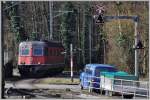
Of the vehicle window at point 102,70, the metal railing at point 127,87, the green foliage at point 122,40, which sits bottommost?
the metal railing at point 127,87

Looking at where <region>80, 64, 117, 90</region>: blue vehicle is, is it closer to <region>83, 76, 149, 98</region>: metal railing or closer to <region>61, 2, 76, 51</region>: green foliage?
<region>83, 76, 149, 98</region>: metal railing

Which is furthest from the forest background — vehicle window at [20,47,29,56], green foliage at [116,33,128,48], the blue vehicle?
the blue vehicle

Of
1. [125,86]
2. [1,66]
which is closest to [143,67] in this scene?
[125,86]

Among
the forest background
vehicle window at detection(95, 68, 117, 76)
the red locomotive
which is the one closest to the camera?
vehicle window at detection(95, 68, 117, 76)

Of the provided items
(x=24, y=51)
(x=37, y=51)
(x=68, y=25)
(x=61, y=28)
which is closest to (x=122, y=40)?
(x=37, y=51)

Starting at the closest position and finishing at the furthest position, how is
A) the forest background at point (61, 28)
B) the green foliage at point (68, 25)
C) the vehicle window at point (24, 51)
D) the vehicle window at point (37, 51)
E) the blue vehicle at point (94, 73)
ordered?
the blue vehicle at point (94, 73)
the vehicle window at point (37, 51)
the vehicle window at point (24, 51)
the forest background at point (61, 28)
the green foliage at point (68, 25)

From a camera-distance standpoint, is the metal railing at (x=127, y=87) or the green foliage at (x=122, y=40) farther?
the green foliage at (x=122, y=40)

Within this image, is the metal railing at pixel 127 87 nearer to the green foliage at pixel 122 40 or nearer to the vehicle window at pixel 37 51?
the vehicle window at pixel 37 51

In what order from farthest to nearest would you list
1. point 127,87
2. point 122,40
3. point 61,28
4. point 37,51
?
point 61,28
point 122,40
point 37,51
point 127,87

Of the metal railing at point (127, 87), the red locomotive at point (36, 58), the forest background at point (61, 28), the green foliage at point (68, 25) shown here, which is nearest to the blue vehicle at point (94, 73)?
the metal railing at point (127, 87)

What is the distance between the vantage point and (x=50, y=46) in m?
46.4

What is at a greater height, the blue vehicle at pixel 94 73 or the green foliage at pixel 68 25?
the green foliage at pixel 68 25

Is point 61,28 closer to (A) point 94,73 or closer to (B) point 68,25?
(B) point 68,25

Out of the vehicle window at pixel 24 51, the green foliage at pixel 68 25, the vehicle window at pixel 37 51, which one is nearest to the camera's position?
the vehicle window at pixel 37 51
